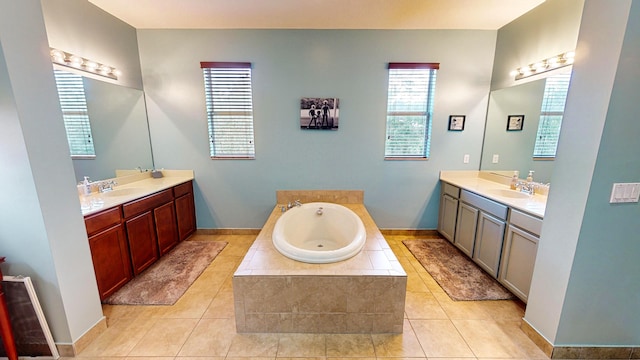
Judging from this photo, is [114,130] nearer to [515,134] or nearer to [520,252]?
[520,252]

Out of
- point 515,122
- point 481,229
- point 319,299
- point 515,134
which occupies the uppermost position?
point 515,122

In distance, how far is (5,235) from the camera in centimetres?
145

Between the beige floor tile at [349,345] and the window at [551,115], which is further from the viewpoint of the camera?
the window at [551,115]

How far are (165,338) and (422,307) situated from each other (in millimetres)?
2137

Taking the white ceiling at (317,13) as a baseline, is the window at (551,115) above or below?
below

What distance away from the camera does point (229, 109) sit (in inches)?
129

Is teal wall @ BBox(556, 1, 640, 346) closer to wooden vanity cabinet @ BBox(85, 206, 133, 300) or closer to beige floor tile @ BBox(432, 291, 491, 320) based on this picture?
beige floor tile @ BBox(432, 291, 491, 320)

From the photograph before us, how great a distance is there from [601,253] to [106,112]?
4.67 m

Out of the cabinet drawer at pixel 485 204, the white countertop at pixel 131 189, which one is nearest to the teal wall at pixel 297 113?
the white countertop at pixel 131 189

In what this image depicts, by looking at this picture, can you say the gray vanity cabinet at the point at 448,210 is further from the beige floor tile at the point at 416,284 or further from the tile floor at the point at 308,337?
the tile floor at the point at 308,337

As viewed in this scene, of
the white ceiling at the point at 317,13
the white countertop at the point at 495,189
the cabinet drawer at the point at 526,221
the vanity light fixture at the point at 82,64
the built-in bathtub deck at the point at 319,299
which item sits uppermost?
the white ceiling at the point at 317,13

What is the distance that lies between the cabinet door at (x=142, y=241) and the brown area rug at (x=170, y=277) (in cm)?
12

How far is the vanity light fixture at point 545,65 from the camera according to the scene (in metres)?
2.26

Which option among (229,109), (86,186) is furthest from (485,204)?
(86,186)
